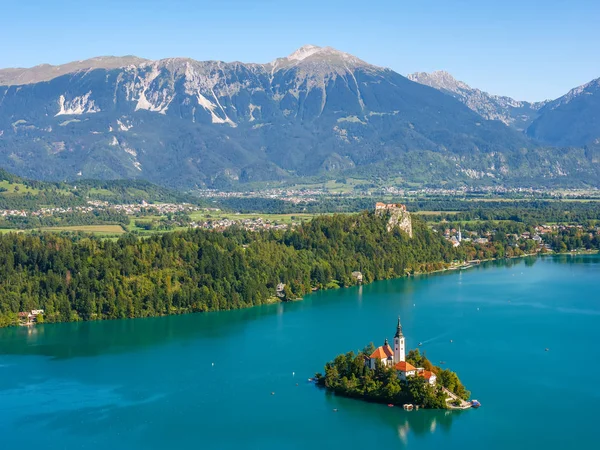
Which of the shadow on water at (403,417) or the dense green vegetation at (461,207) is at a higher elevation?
the dense green vegetation at (461,207)

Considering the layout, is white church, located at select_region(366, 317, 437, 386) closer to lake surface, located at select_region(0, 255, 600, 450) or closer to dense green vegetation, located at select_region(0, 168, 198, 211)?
lake surface, located at select_region(0, 255, 600, 450)

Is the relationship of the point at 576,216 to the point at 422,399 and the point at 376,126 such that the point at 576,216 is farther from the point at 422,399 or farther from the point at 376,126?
the point at 376,126

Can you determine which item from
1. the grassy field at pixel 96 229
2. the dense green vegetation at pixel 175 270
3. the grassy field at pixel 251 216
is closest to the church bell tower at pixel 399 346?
the dense green vegetation at pixel 175 270

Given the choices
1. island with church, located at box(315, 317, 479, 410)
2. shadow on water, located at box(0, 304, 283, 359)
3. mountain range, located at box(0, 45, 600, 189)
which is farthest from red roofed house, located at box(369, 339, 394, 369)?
mountain range, located at box(0, 45, 600, 189)

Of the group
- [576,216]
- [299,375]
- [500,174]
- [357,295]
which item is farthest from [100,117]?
[299,375]

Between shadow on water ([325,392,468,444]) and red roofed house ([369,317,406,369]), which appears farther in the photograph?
red roofed house ([369,317,406,369])

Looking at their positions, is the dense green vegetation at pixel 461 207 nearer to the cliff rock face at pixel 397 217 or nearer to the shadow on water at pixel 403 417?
the cliff rock face at pixel 397 217
